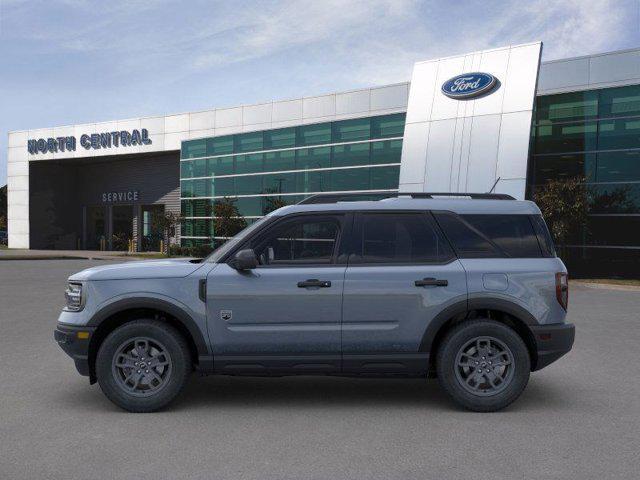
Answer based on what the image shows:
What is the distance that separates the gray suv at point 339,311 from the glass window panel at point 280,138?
28839mm

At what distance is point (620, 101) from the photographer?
957 inches

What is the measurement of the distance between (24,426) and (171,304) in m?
1.46

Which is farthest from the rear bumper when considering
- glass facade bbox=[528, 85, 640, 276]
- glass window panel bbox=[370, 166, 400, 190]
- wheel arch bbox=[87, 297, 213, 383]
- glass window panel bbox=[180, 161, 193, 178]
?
glass window panel bbox=[180, 161, 193, 178]

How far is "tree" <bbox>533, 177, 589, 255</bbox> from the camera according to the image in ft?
75.3

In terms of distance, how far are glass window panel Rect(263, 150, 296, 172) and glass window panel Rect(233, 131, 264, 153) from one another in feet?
3.01

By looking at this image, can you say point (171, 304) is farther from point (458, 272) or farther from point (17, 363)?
point (17, 363)

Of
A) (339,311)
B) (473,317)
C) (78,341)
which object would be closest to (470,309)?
(473,317)

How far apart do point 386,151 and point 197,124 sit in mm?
14054

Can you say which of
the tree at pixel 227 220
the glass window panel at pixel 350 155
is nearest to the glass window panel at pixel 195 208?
the tree at pixel 227 220

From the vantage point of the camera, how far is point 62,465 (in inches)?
171

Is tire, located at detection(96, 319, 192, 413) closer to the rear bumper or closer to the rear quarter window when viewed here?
the rear quarter window

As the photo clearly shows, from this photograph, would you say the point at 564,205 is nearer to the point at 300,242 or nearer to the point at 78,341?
the point at 300,242

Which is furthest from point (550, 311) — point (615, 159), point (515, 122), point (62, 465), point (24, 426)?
point (615, 159)

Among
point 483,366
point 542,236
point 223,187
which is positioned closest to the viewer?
point 483,366
